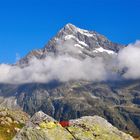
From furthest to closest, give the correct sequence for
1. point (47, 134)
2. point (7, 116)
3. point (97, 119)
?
point (7, 116) → point (97, 119) → point (47, 134)

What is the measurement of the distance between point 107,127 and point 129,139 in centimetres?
164

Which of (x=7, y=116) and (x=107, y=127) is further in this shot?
(x=7, y=116)

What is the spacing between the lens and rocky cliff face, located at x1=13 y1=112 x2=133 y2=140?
2712cm

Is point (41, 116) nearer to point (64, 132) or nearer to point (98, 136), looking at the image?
point (64, 132)

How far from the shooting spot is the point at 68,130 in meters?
28.0

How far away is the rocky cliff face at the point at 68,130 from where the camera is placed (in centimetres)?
2712

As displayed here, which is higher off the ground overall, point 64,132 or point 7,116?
point 7,116

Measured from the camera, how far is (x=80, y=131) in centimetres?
2791

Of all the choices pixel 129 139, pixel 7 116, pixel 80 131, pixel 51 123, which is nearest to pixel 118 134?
pixel 129 139

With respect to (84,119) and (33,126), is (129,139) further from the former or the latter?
(33,126)

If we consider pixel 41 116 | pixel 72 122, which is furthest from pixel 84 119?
pixel 41 116

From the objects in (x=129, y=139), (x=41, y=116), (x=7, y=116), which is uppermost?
(x=7, y=116)

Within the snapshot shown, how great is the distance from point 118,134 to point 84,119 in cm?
248

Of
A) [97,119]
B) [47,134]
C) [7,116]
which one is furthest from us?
[7,116]
